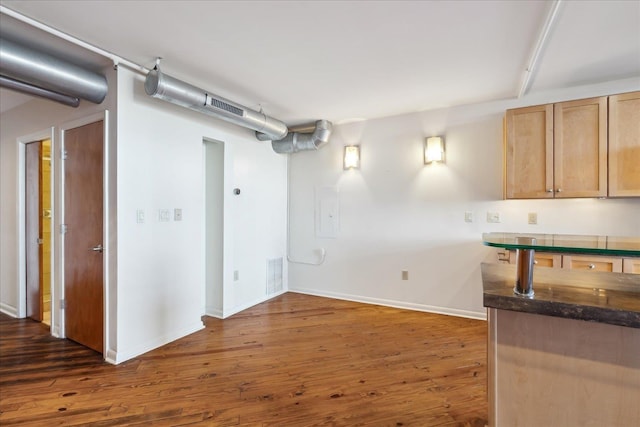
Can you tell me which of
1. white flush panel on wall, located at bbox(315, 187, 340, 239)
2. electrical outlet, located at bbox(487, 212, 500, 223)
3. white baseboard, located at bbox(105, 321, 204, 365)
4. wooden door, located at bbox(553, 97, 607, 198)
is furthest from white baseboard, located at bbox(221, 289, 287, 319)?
wooden door, located at bbox(553, 97, 607, 198)

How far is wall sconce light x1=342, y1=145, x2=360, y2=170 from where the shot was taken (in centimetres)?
402

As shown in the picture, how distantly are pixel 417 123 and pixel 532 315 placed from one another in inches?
116

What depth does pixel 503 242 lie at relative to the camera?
119 centimetres

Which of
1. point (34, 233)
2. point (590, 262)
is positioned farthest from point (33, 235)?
point (590, 262)

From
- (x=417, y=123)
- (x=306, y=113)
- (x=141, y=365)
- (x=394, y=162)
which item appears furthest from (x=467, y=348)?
(x=306, y=113)

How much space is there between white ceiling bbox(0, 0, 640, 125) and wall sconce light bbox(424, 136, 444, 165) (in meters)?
0.58

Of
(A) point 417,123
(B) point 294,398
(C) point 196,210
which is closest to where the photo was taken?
(B) point 294,398

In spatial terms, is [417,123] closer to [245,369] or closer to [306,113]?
[306,113]

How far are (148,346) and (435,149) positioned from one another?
365 cm

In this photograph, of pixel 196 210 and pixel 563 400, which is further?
pixel 196 210

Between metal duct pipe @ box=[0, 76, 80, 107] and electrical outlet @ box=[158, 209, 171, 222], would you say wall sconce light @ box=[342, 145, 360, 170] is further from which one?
metal duct pipe @ box=[0, 76, 80, 107]

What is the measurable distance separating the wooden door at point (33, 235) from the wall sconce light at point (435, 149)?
458cm

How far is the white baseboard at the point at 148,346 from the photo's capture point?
2.41 meters

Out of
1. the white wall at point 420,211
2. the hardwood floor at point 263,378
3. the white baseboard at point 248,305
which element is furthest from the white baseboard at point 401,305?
the white baseboard at point 248,305
